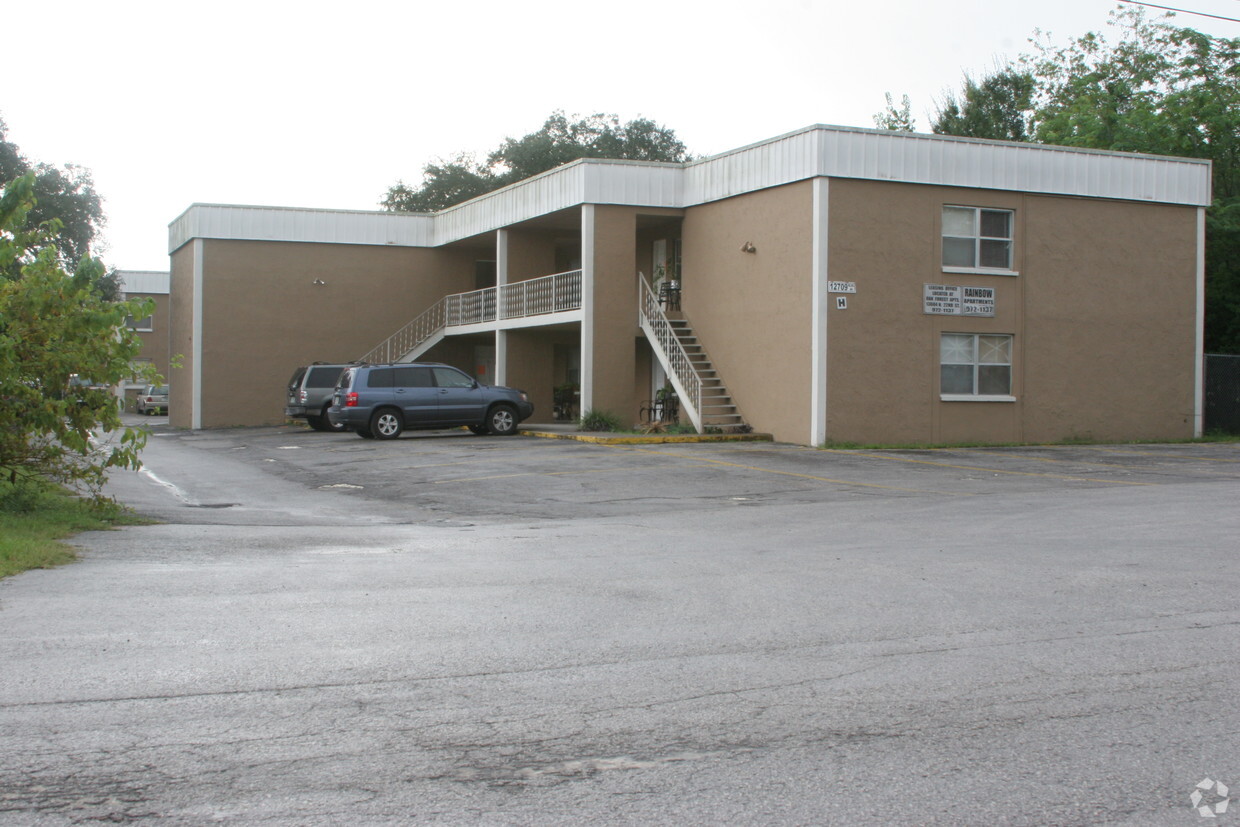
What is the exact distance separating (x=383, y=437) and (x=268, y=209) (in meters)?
11.8

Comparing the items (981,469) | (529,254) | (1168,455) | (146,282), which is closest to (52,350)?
(981,469)

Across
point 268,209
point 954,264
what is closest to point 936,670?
point 954,264

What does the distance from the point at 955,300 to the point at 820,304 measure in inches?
123

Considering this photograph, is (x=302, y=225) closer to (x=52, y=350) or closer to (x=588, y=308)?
(x=588, y=308)

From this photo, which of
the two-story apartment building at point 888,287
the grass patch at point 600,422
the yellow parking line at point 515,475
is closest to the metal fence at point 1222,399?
the two-story apartment building at point 888,287

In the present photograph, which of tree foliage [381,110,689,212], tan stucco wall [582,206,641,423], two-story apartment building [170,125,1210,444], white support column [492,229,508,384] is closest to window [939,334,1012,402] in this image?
two-story apartment building [170,125,1210,444]

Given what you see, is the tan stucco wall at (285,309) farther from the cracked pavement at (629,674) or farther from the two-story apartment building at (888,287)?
the cracked pavement at (629,674)

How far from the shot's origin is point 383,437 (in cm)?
2545

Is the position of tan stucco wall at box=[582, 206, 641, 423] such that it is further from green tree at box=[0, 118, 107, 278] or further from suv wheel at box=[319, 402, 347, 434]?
green tree at box=[0, 118, 107, 278]

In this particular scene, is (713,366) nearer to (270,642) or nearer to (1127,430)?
(1127,430)

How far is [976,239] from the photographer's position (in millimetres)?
23516

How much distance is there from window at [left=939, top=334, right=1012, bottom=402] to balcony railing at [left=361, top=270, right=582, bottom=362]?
852 cm

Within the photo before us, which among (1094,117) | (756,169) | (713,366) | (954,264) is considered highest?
(1094,117)

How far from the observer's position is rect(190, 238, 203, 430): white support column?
33188 mm
